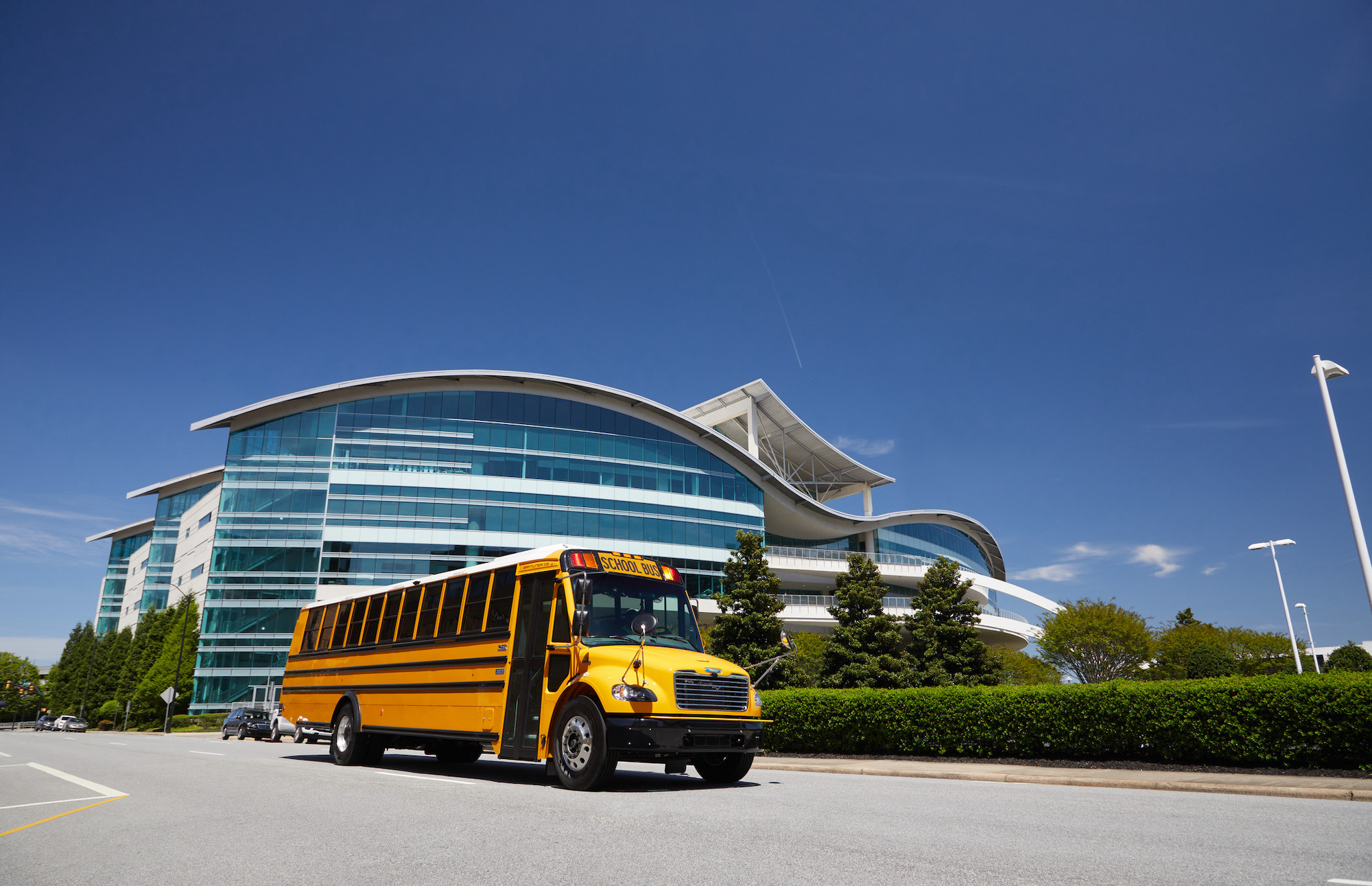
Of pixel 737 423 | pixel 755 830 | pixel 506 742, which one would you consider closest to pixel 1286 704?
pixel 755 830

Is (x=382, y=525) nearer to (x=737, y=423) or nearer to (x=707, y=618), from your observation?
(x=707, y=618)

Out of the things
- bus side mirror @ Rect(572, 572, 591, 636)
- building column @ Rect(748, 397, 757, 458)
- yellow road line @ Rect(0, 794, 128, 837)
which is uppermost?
building column @ Rect(748, 397, 757, 458)

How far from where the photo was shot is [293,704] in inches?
691

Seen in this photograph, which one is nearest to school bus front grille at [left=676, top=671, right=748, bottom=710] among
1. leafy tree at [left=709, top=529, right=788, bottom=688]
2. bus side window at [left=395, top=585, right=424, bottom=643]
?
bus side window at [left=395, top=585, right=424, bottom=643]

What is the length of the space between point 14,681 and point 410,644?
147 metres

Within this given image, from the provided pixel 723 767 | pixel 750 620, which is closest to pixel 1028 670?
pixel 750 620

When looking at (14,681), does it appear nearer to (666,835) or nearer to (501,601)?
(501,601)

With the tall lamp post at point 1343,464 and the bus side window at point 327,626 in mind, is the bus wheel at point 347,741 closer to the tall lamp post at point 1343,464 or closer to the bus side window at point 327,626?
the bus side window at point 327,626

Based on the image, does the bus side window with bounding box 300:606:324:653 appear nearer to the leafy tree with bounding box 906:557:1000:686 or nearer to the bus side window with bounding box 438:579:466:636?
the bus side window with bounding box 438:579:466:636

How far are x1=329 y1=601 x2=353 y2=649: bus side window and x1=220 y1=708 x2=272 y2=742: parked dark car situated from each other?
77.8ft

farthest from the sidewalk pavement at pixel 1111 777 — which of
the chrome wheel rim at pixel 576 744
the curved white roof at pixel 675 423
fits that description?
the curved white roof at pixel 675 423

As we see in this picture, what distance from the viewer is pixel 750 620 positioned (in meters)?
32.2

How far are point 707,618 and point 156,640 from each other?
143 ft

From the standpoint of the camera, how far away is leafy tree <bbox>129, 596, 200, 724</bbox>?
5641 centimetres
